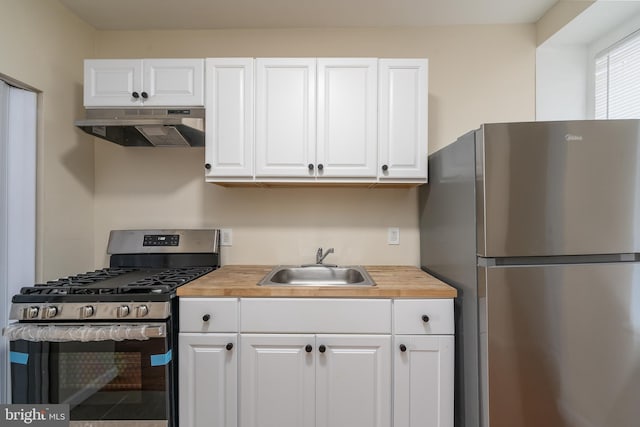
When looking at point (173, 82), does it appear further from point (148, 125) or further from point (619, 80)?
point (619, 80)

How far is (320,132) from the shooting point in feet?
5.81

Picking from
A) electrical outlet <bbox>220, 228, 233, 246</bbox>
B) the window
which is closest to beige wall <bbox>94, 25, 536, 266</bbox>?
electrical outlet <bbox>220, 228, 233, 246</bbox>

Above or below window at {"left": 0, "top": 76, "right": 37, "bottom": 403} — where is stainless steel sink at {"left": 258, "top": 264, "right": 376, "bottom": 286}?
below

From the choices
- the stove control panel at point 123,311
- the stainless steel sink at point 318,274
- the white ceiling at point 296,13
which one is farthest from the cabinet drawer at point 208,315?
the white ceiling at point 296,13

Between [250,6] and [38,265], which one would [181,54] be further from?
[38,265]

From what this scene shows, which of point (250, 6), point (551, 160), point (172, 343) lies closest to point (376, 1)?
point (250, 6)

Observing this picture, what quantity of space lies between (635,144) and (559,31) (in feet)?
3.41

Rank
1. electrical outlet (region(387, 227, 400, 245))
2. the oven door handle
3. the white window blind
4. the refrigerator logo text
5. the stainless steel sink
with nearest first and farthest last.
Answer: the refrigerator logo text
the oven door handle
the white window blind
the stainless steel sink
electrical outlet (region(387, 227, 400, 245))

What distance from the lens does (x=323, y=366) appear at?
4.83 feet

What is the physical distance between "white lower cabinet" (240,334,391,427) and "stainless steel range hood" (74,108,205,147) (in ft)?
4.09

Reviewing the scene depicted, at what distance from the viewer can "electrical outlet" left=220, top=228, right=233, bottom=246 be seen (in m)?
2.12

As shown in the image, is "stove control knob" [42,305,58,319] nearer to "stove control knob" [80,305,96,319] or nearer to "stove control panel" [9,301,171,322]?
"stove control panel" [9,301,171,322]

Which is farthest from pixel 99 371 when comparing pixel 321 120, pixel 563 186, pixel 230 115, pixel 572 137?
pixel 572 137

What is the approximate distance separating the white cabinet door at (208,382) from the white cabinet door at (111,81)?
4.65 ft
